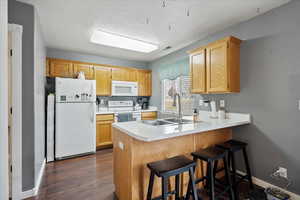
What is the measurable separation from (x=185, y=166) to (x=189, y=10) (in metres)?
1.99

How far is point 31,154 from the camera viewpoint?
1903 mm

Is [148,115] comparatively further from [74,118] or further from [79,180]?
[79,180]

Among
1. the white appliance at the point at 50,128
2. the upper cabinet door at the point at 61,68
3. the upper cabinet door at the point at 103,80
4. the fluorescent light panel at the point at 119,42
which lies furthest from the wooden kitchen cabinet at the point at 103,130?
the fluorescent light panel at the point at 119,42

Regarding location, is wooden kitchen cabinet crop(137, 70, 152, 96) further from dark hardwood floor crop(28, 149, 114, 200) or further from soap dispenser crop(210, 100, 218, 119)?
soap dispenser crop(210, 100, 218, 119)

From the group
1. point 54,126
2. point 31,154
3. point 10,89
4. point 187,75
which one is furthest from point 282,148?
point 54,126

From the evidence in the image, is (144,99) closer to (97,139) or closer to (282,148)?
(97,139)

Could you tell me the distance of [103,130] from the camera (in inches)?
144

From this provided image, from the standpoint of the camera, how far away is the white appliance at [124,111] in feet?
12.5

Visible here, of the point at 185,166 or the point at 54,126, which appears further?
the point at 54,126

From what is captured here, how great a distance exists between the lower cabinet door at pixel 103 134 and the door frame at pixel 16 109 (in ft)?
5.81

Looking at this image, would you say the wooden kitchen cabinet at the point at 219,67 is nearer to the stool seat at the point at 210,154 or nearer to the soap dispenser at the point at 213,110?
the soap dispenser at the point at 213,110

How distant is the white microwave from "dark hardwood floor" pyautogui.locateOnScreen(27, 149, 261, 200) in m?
1.86

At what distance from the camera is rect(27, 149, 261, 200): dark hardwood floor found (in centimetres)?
192

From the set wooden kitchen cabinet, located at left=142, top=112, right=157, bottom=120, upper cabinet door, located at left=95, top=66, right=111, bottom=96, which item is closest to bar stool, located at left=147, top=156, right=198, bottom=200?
wooden kitchen cabinet, located at left=142, top=112, right=157, bottom=120
